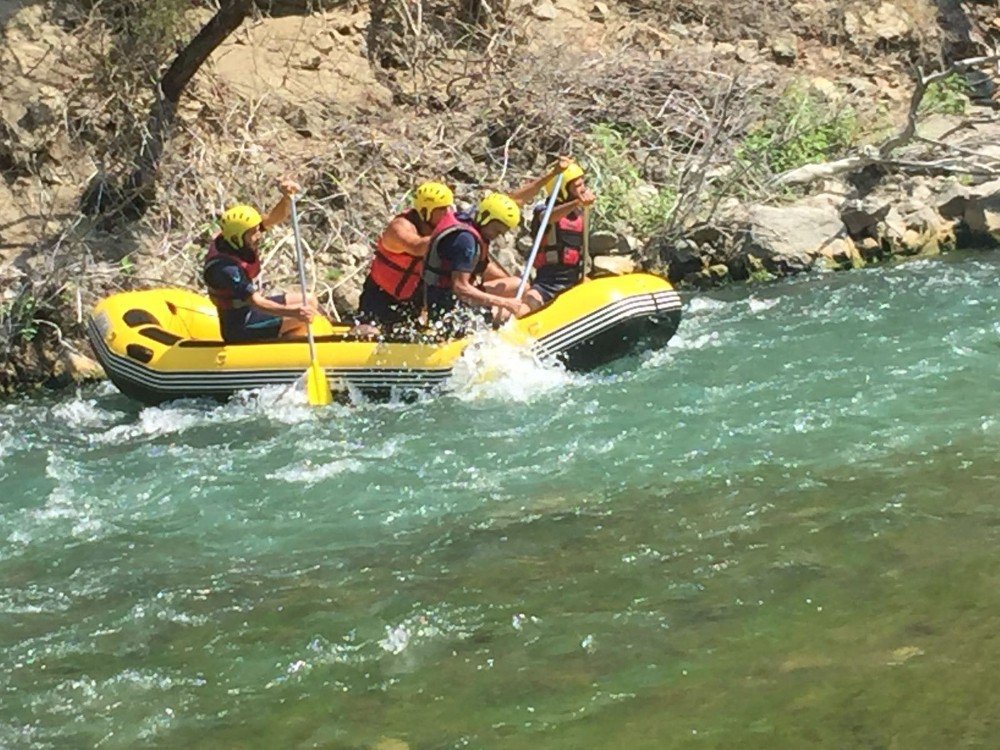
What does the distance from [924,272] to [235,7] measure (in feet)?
18.9

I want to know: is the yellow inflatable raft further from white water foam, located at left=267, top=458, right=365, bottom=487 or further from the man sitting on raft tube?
white water foam, located at left=267, top=458, right=365, bottom=487

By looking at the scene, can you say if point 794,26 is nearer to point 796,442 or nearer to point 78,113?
Result: point 78,113

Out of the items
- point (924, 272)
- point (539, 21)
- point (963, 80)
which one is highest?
point (539, 21)

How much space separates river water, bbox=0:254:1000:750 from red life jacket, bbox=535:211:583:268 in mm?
1121

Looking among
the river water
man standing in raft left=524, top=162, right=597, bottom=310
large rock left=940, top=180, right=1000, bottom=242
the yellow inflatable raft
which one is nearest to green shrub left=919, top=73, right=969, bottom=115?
large rock left=940, top=180, right=1000, bottom=242

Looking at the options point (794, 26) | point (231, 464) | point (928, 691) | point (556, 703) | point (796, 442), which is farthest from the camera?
point (794, 26)

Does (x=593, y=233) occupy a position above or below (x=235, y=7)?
below

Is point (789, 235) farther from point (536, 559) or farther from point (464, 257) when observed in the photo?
point (536, 559)

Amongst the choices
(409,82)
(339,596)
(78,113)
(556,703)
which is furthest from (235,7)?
(556,703)

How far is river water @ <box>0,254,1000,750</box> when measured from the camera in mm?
3984

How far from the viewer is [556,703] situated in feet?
13.2

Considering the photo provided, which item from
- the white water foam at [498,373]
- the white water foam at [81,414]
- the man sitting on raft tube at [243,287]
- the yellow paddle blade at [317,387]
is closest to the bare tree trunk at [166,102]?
the white water foam at [81,414]

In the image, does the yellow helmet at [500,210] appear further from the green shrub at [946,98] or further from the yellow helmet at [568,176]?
the green shrub at [946,98]

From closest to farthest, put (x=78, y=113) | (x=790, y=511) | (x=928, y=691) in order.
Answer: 1. (x=928, y=691)
2. (x=790, y=511)
3. (x=78, y=113)
